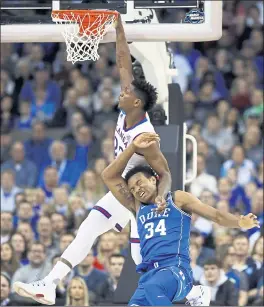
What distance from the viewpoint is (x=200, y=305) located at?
10719mm

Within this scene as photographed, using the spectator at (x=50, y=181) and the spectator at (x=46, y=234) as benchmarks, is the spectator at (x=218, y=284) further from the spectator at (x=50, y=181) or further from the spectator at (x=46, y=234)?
the spectator at (x=50, y=181)

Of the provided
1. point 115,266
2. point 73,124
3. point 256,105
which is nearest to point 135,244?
point 115,266

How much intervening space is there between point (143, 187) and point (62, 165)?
6630 mm

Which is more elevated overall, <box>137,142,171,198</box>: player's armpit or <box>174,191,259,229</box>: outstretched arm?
<box>137,142,171,198</box>: player's armpit

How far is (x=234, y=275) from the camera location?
13.7 m

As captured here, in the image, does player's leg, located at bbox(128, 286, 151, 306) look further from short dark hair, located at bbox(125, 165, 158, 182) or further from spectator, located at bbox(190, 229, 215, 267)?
spectator, located at bbox(190, 229, 215, 267)

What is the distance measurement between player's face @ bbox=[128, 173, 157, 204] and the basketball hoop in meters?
1.26

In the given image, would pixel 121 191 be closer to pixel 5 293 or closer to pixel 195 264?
pixel 5 293

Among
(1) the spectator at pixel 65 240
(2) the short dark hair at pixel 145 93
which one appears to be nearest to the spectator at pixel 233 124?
(1) the spectator at pixel 65 240

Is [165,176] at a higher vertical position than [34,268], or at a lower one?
higher

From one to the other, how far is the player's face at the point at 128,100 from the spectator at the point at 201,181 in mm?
5214

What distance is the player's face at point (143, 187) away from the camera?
33.5 ft

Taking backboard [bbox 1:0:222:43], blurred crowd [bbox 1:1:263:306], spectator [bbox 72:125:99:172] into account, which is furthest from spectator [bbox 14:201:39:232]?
backboard [bbox 1:0:222:43]

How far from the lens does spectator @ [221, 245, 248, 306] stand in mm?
13507
